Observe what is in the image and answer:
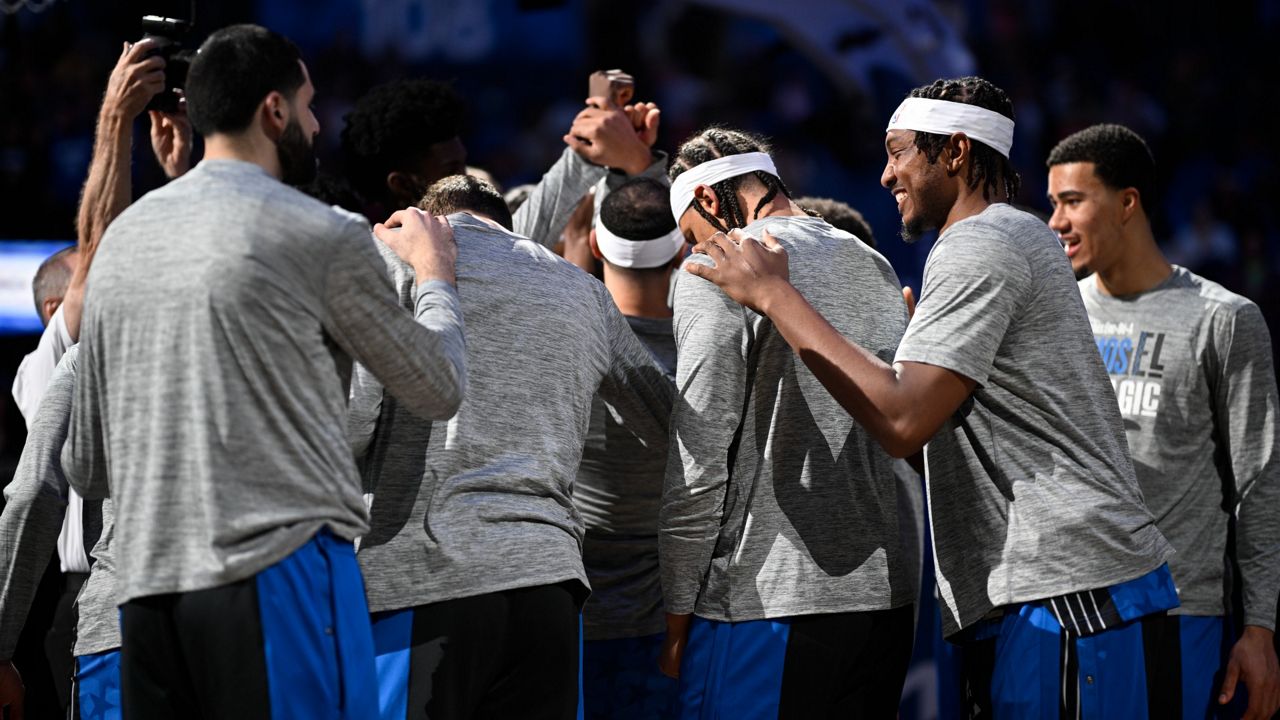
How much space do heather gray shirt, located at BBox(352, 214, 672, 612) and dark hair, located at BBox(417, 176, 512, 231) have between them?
80mm

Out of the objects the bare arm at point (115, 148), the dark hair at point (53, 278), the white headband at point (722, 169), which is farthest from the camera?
the dark hair at point (53, 278)

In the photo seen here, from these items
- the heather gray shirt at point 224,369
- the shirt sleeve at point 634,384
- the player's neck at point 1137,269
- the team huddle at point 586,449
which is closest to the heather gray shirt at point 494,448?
the team huddle at point 586,449

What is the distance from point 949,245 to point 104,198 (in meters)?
2.10

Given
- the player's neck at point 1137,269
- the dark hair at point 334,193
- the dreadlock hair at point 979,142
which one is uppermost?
the dreadlock hair at point 979,142

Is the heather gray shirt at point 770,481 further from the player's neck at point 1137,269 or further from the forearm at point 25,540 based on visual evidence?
the forearm at point 25,540

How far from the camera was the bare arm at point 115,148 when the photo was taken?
133 inches

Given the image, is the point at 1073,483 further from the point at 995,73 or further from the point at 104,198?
the point at 995,73

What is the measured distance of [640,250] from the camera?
3.82 meters

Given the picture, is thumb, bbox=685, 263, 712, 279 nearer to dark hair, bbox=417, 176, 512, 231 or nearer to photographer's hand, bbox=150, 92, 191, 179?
dark hair, bbox=417, 176, 512, 231

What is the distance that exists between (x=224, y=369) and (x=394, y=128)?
2.17 metres

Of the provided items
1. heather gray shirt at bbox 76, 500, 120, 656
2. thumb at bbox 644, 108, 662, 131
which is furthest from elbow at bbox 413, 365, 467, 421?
thumb at bbox 644, 108, 662, 131

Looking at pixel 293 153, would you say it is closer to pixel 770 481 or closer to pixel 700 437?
pixel 700 437

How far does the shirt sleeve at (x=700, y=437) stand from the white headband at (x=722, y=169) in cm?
37

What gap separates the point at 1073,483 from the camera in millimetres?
2652
